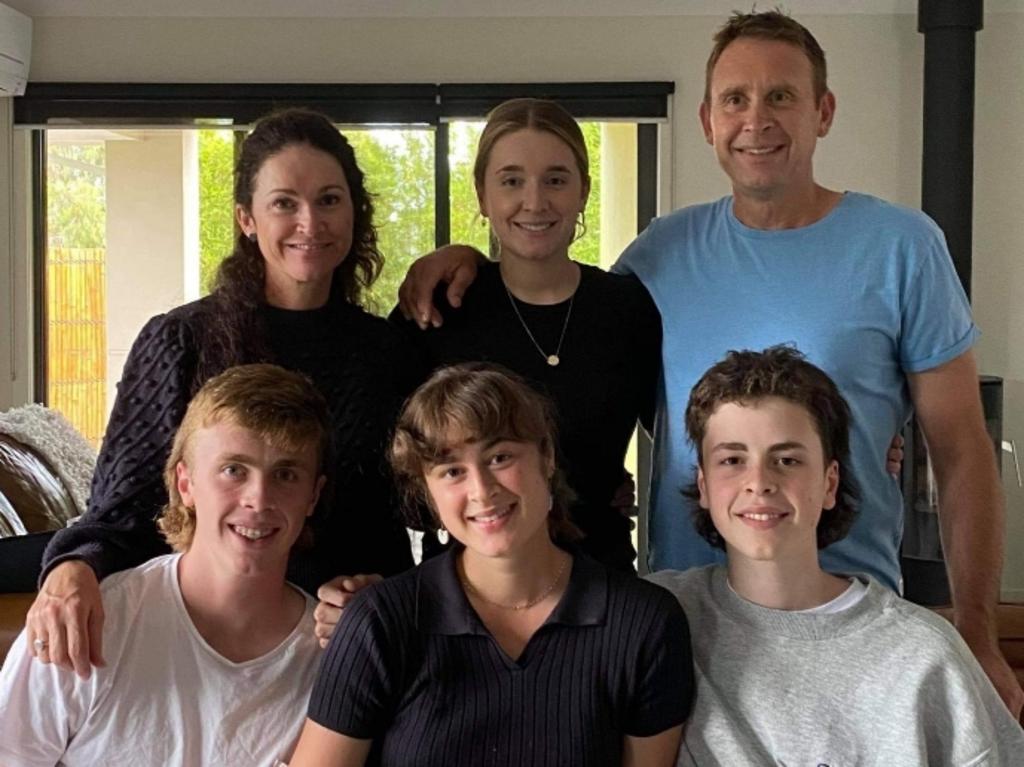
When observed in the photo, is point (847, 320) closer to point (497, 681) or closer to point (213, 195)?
point (497, 681)

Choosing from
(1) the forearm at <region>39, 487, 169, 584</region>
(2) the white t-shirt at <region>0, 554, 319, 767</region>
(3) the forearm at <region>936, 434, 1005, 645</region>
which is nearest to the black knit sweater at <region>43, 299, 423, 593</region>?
(1) the forearm at <region>39, 487, 169, 584</region>

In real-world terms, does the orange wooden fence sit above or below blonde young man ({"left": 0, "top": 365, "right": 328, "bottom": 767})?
above

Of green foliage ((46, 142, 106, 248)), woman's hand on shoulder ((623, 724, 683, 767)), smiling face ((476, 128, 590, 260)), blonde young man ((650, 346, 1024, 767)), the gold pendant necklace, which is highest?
green foliage ((46, 142, 106, 248))

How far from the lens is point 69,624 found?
4.79 feet

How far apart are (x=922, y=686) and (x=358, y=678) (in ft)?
2.26

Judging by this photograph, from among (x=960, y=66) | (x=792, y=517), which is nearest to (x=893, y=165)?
(x=960, y=66)

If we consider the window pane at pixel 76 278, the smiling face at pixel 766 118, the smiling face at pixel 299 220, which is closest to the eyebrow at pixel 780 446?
the smiling face at pixel 766 118

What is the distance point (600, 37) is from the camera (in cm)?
485

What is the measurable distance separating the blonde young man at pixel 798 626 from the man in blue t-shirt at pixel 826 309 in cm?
16

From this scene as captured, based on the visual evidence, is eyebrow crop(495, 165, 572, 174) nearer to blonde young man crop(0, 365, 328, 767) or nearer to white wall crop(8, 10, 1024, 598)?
blonde young man crop(0, 365, 328, 767)

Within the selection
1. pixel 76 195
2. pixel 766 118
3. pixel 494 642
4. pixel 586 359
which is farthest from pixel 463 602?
pixel 76 195

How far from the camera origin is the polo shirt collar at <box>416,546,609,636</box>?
4.91ft

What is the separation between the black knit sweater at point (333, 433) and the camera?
169cm

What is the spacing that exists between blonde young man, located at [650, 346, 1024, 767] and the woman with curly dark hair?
1.57ft
